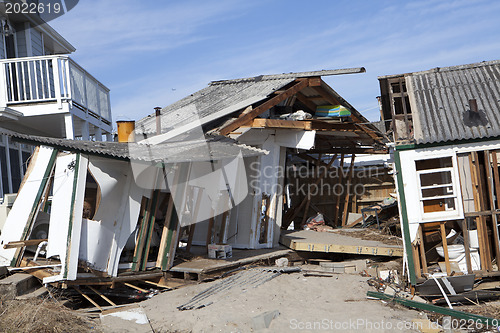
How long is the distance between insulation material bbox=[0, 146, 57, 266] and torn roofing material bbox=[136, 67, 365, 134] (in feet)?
11.7

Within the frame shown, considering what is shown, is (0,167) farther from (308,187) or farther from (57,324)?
(308,187)

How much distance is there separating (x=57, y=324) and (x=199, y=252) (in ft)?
18.2

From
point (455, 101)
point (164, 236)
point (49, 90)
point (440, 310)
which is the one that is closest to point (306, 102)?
point (455, 101)

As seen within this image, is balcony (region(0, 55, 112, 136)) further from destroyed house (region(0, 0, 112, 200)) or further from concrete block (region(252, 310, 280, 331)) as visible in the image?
concrete block (region(252, 310, 280, 331))

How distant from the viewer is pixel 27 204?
9.38 metres

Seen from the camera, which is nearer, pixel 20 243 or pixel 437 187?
pixel 20 243

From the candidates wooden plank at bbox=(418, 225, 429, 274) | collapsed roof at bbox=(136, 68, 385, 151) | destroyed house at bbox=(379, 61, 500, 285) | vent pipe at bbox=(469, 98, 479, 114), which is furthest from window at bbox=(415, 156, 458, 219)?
collapsed roof at bbox=(136, 68, 385, 151)

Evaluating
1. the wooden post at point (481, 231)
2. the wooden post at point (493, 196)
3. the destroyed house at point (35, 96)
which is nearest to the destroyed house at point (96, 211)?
the destroyed house at point (35, 96)

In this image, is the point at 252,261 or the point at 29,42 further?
the point at 29,42

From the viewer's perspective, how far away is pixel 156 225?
11.1 meters

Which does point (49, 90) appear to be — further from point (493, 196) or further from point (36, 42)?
point (493, 196)

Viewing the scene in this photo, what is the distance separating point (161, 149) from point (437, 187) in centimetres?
541

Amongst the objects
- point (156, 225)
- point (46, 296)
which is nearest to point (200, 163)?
point (156, 225)

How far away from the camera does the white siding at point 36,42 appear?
15.9m
